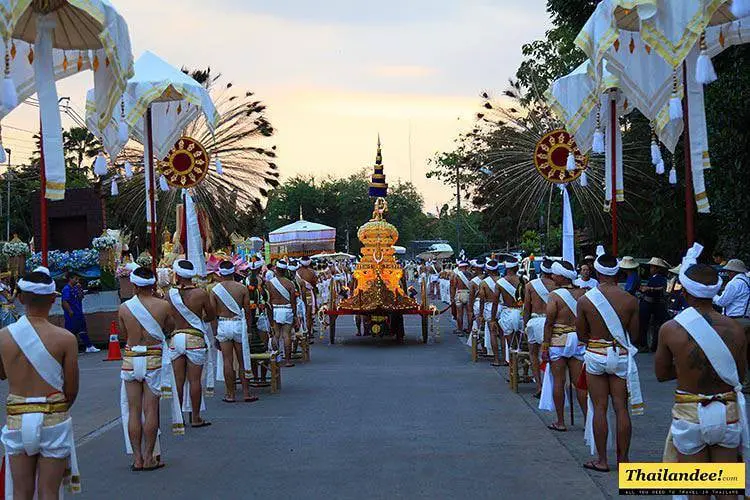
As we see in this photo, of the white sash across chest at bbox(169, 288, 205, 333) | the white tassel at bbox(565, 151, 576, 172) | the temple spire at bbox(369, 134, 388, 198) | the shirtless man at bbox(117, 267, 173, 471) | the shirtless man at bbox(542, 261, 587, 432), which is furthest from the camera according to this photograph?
the temple spire at bbox(369, 134, 388, 198)

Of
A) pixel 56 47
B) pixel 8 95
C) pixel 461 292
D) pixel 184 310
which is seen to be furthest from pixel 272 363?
pixel 461 292

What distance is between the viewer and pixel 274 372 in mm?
14273

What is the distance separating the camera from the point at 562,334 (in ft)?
34.0

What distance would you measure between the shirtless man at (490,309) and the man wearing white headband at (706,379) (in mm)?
10233

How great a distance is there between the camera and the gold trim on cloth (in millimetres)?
6262

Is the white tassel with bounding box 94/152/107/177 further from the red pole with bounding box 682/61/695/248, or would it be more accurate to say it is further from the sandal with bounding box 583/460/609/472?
the red pole with bounding box 682/61/695/248

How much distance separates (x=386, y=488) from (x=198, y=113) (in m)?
8.37

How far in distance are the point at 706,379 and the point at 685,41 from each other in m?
3.62

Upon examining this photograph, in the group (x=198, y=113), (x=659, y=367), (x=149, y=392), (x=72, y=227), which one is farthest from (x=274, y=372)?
(x=72, y=227)

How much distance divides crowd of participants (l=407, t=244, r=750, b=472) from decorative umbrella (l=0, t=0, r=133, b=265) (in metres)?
4.79

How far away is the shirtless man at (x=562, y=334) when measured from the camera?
10289 mm

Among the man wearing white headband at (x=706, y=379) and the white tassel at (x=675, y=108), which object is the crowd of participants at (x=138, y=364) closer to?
the man wearing white headband at (x=706, y=379)

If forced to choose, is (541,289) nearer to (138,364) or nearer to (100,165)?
(138,364)

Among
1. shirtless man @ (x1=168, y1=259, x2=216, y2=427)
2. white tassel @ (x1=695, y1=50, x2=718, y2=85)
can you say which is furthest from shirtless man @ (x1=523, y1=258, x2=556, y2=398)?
white tassel @ (x1=695, y1=50, x2=718, y2=85)
